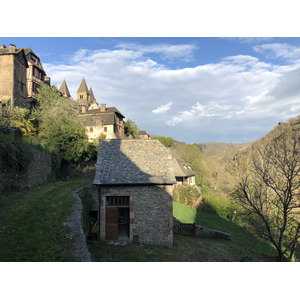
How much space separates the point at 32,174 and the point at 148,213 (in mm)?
9058

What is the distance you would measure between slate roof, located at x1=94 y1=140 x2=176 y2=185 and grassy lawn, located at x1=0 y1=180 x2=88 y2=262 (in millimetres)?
2680

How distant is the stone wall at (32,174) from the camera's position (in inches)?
460

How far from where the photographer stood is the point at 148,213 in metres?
12.0

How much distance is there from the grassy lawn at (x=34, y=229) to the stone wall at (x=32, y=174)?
3.91ft

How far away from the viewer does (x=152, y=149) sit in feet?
49.5

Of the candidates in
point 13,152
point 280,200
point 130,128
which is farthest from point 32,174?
point 130,128

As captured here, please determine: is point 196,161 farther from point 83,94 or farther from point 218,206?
point 83,94

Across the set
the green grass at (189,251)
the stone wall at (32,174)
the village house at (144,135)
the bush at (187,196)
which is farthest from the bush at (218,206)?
the village house at (144,135)

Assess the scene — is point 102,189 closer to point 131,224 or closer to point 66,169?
point 131,224

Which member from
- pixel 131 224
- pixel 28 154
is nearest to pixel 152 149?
pixel 131 224

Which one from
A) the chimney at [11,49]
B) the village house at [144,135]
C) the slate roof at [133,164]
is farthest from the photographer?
the village house at [144,135]

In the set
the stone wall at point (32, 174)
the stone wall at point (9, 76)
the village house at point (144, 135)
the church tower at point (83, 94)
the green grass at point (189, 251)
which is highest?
the church tower at point (83, 94)

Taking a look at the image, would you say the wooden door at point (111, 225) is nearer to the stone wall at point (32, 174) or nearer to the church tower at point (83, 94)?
the stone wall at point (32, 174)

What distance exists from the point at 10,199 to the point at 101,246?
5.01 meters
